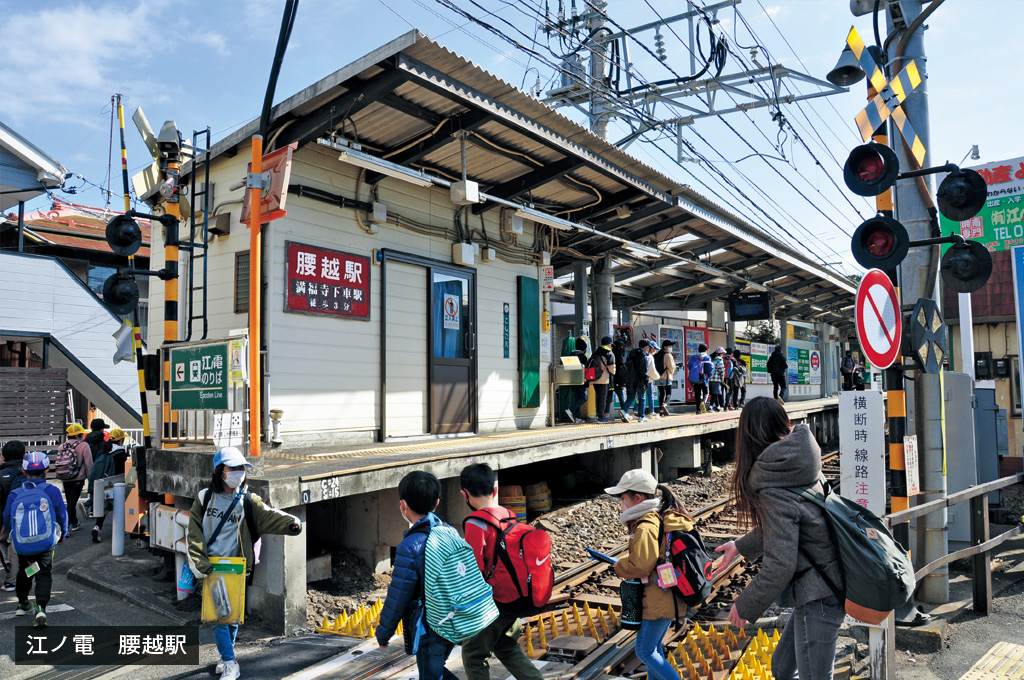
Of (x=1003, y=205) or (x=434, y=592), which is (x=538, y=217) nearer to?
(x=1003, y=205)

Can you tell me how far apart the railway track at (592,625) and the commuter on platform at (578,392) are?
15.6 feet

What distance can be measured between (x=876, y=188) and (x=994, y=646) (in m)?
3.64

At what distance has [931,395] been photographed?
237 inches

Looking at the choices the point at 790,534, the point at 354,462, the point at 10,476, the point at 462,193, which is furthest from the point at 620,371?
the point at 790,534

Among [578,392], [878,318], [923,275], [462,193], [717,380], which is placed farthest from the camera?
[717,380]

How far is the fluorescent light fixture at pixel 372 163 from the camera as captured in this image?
830 centimetres

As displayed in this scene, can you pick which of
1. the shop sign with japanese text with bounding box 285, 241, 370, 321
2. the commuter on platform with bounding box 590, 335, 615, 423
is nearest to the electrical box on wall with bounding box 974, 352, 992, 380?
the commuter on platform with bounding box 590, 335, 615, 423

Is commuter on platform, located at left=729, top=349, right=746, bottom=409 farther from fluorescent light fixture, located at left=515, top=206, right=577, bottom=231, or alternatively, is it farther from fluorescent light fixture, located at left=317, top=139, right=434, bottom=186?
fluorescent light fixture, located at left=317, top=139, right=434, bottom=186

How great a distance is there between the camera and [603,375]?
13.3m

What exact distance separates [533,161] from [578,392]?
16.5ft

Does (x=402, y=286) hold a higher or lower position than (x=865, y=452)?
higher

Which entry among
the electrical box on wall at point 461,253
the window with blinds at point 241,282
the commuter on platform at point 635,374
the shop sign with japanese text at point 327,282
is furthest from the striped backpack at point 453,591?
the commuter on platform at point 635,374

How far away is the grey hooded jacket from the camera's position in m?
3.09

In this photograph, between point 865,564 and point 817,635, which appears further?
point 817,635
